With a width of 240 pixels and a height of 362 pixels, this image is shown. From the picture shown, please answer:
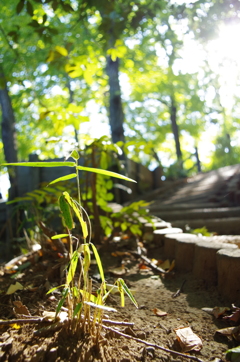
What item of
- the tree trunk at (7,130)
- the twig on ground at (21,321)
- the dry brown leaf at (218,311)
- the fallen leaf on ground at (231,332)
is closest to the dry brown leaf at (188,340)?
the fallen leaf on ground at (231,332)

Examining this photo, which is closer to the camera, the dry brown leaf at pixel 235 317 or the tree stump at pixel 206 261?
the dry brown leaf at pixel 235 317

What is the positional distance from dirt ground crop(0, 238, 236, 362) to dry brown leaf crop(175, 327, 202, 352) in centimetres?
2

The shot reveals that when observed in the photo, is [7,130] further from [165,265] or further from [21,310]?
[21,310]

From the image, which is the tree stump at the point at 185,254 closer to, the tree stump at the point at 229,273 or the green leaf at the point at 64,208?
the tree stump at the point at 229,273

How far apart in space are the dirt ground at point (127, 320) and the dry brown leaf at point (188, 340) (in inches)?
0.8

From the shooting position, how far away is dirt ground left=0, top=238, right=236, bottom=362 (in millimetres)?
1072

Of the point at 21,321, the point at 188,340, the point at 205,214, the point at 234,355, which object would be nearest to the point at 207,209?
the point at 205,214

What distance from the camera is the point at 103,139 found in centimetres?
248

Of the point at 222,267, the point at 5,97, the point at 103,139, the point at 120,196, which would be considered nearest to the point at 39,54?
the point at 5,97

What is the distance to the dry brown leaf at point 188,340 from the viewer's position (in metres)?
1.24

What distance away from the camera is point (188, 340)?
1273mm

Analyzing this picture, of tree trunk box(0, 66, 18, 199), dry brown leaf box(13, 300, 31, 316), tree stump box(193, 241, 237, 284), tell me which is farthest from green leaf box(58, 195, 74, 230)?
tree trunk box(0, 66, 18, 199)

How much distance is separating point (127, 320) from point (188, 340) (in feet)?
1.04

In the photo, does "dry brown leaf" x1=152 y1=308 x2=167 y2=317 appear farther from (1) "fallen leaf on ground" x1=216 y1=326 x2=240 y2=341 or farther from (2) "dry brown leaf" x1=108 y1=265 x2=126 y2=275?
(2) "dry brown leaf" x1=108 y1=265 x2=126 y2=275
